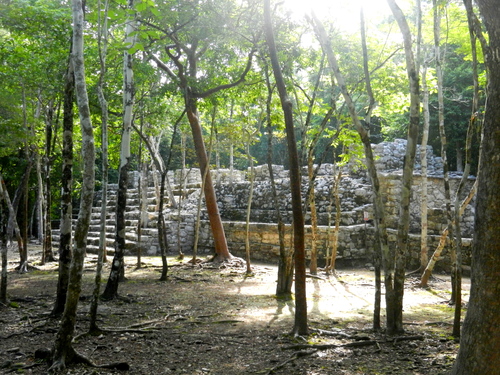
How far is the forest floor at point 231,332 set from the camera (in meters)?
3.76

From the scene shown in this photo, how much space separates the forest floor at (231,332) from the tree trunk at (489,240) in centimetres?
125

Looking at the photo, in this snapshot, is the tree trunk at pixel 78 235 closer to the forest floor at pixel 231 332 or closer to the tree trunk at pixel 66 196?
the forest floor at pixel 231 332

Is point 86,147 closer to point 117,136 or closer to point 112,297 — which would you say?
point 112,297

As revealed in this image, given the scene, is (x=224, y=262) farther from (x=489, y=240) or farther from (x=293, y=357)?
(x=489, y=240)

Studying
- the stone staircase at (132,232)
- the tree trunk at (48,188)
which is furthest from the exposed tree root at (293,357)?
the stone staircase at (132,232)

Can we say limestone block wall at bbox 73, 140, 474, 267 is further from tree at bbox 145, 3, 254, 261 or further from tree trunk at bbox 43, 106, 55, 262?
tree trunk at bbox 43, 106, 55, 262

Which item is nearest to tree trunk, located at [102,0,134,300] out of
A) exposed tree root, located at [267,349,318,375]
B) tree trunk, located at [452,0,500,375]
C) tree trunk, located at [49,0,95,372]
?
tree trunk, located at [49,0,95,372]

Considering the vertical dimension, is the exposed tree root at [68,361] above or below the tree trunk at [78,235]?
below

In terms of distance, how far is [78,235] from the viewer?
3.53 m

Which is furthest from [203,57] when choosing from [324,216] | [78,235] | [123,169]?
[78,235]

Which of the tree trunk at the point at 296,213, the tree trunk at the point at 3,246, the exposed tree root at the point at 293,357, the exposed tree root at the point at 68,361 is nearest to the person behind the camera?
the exposed tree root at the point at 68,361

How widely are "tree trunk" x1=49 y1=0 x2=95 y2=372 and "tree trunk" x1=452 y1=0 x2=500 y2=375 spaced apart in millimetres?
2899

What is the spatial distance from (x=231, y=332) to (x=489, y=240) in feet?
11.0

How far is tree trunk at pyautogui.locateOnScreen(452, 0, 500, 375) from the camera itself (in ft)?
7.44
